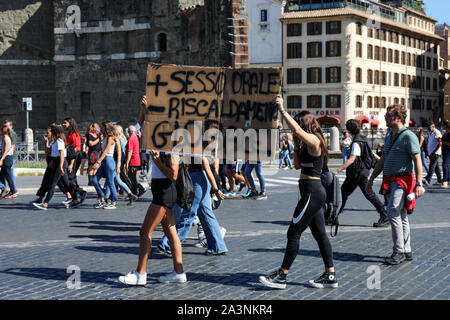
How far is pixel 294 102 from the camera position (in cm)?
6644

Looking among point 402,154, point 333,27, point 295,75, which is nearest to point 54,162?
point 402,154

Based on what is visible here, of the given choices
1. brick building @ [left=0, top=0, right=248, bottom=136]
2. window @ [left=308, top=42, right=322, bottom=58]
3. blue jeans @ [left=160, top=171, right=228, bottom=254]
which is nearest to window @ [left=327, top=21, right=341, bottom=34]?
window @ [left=308, top=42, right=322, bottom=58]

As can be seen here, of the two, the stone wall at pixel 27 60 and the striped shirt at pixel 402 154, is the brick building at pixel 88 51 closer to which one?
the stone wall at pixel 27 60

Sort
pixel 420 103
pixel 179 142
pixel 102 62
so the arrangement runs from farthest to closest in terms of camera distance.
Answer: pixel 420 103
pixel 102 62
pixel 179 142

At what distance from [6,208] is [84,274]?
6.96m

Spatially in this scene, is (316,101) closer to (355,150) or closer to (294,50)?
(294,50)

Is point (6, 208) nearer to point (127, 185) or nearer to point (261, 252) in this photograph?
point (127, 185)

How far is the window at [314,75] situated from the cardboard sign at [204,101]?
59706 millimetres

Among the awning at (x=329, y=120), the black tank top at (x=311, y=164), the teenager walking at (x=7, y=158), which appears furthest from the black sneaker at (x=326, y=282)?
the awning at (x=329, y=120)

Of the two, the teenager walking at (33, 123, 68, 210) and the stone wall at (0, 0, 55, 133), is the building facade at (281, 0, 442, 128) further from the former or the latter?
the teenager walking at (33, 123, 68, 210)

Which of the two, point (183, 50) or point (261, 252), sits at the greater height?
point (183, 50)

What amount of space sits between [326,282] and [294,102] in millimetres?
60841

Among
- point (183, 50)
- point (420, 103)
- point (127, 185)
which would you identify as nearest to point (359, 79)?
point (420, 103)

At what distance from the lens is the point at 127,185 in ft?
45.5
